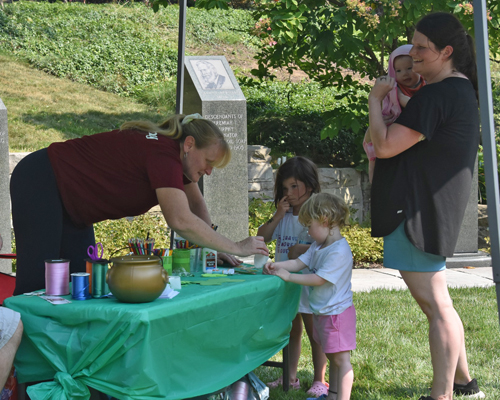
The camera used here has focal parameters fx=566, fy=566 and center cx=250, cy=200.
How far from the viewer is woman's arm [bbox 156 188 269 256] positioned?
2250 mm

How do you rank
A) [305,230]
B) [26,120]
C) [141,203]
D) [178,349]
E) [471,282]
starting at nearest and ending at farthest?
1. [178,349]
2. [141,203]
3. [305,230]
4. [471,282]
5. [26,120]

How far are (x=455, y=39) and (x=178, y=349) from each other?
1.69 m

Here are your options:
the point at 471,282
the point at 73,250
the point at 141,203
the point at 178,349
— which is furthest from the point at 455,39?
the point at 471,282

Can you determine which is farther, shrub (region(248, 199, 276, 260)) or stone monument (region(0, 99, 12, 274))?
shrub (region(248, 199, 276, 260))

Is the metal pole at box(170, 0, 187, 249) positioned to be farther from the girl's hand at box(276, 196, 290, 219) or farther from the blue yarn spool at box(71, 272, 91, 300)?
the blue yarn spool at box(71, 272, 91, 300)

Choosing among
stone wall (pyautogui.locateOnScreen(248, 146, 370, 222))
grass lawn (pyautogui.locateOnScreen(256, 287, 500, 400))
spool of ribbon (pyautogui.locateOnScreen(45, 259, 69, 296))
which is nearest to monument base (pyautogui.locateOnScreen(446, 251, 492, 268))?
grass lawn (pyautogui.locateOnScreen(256, 287, 500, 400))

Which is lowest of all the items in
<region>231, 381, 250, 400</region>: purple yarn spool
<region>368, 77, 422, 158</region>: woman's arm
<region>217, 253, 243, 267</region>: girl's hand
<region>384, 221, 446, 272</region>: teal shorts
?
<region>231, 381, 250, 400</region>: purple yarn spool

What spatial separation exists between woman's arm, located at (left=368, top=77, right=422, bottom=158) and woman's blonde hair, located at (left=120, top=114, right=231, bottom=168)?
66 centimetres

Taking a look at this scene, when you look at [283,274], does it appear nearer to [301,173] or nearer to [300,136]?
[301,173]

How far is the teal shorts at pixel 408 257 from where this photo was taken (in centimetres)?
244

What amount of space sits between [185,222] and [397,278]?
4.30 metres

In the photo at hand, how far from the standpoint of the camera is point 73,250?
→ 8.19ft

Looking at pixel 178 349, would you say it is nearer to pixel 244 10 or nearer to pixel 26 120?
pixel 26 120

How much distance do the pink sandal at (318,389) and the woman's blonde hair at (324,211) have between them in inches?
35.4
